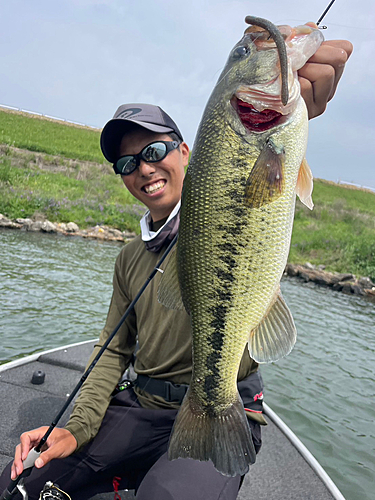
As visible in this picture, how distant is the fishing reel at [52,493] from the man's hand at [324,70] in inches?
92.6

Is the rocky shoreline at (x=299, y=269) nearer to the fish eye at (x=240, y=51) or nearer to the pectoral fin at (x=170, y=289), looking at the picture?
the pectoral fin at (x=170, y=289)

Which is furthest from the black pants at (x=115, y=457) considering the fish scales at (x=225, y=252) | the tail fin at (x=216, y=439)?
the fish scales at (x=225, y=252)

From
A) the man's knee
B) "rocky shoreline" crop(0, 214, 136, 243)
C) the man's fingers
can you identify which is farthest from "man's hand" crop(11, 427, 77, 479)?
"rocky shoreline" crop(0, 214, 136, 243)

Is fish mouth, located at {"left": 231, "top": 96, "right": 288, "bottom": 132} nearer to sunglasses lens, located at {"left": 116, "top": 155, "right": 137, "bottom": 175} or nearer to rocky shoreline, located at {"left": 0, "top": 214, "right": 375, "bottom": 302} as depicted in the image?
sunglasses lens, located at {"left": 116, "top": 155, "right": 137, "bottom": 175}

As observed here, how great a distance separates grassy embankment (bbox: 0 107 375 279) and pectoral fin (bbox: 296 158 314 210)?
18.7 meters

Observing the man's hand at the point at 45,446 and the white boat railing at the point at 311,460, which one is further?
the white boat railing at the point at 311,460

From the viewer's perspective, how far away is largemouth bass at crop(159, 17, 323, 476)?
61.8 inches

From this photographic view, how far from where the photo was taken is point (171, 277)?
6.00ft

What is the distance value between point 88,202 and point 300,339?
16.2m

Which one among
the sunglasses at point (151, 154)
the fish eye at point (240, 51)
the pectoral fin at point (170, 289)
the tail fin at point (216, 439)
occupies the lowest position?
the tail fin at point (216, 439)

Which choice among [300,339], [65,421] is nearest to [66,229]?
[300,339]

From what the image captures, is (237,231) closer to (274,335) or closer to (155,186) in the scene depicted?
(274,335)

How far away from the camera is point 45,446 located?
2.13m

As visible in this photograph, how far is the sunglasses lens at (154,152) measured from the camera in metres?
2.43
